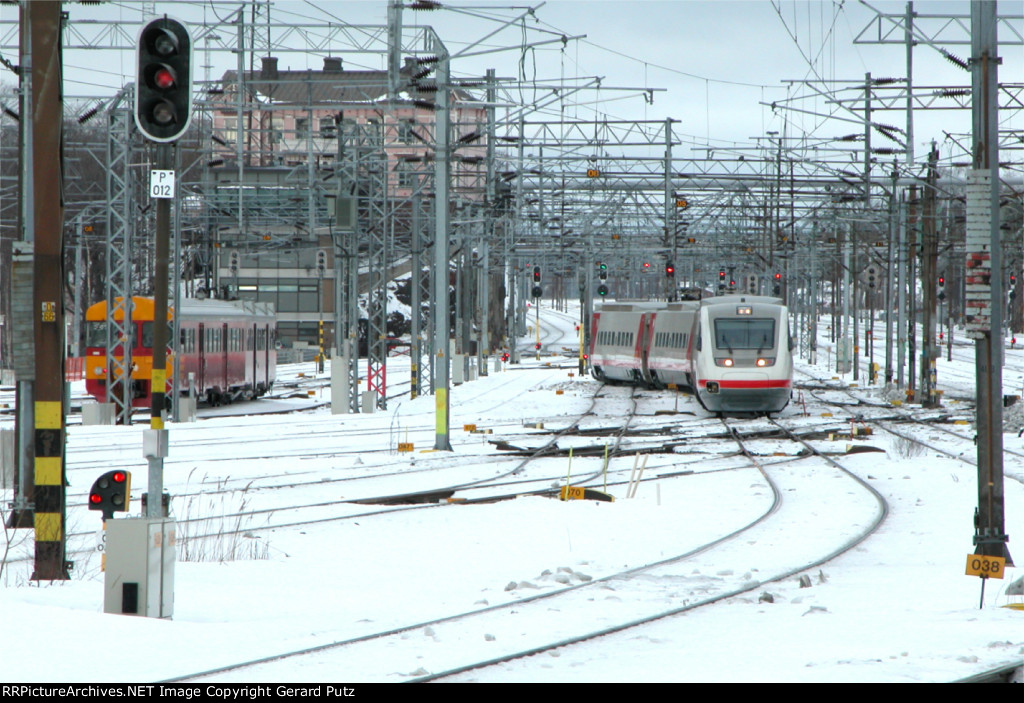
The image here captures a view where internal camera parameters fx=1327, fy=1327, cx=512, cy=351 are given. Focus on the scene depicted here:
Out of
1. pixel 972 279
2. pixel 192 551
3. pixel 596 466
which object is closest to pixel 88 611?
pixel 192 551

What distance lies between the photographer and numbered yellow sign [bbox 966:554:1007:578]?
9625 millimetres

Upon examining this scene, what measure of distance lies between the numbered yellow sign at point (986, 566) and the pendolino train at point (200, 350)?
21.5 m

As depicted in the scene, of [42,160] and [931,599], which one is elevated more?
[42,160]

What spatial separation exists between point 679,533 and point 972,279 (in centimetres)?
445

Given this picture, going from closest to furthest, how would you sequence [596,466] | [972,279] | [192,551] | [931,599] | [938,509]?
[931,599] < [972,279] < [192,551] < [938,509] < [596,466]

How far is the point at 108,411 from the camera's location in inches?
1213

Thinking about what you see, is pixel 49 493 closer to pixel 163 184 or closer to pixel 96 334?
pixel 163 184

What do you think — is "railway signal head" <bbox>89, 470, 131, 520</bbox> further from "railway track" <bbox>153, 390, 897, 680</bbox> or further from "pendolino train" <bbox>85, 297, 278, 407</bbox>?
"pendolino train" <bbox>85, 297, 278, 407</bbox>

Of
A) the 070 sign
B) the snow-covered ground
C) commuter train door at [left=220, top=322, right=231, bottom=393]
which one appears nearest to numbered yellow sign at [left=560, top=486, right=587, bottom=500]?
the snow-covered ground

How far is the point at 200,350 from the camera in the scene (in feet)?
114

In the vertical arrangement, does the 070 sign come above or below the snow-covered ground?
above

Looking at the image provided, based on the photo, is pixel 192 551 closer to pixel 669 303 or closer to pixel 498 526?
pixel 498 526

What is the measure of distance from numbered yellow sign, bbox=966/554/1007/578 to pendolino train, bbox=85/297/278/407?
2154cm

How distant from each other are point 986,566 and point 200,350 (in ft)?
91.3
